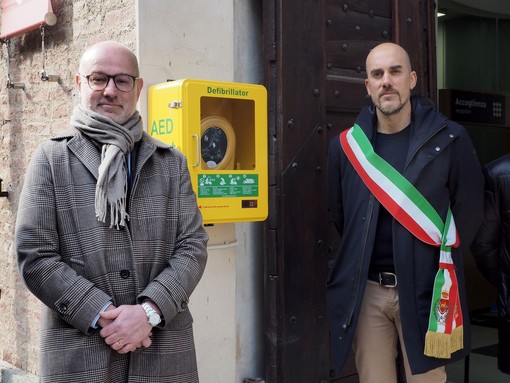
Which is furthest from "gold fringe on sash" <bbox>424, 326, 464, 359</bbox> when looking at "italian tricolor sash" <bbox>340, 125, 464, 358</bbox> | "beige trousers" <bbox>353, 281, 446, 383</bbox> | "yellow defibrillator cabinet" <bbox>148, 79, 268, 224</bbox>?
"yellow defibrillator cabinet" <bbox>148, 79, 268, 224</bbox>

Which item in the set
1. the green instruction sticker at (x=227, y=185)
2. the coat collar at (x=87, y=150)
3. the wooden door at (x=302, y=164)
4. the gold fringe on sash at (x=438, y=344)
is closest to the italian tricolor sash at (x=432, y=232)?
the gold fringe on sash at (x=438, y=344)

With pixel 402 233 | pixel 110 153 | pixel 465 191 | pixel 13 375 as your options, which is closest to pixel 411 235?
pixel 402 233

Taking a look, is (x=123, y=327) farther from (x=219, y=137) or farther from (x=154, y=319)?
(x=219, y=137)

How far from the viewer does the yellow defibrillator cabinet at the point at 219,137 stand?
3.29m

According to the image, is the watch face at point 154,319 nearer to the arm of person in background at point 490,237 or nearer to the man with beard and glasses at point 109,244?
the man with beard and glasses at point 109,244

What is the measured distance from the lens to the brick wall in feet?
13.6

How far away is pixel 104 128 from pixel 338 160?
1.32 m

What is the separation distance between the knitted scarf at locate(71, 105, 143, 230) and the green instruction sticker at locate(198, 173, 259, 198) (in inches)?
34.2

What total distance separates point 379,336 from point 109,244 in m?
1.41

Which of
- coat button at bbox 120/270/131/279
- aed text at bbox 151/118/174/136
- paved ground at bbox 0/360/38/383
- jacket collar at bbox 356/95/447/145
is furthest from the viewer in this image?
paved ground at bbox 0/360/38/383

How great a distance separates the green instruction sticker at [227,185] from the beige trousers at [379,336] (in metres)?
0.80

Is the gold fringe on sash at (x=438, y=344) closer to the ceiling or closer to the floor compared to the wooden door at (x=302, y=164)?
closer to the floor

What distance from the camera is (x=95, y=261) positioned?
234 cm

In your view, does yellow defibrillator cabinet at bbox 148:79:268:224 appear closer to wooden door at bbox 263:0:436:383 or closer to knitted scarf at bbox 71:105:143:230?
wooden door at bbox 263:0:436:383
